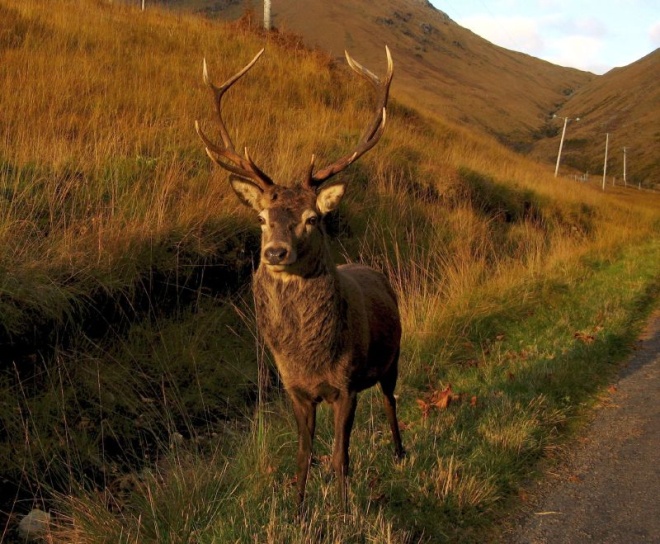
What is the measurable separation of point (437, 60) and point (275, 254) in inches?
5780

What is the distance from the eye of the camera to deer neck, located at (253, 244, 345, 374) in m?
3.44

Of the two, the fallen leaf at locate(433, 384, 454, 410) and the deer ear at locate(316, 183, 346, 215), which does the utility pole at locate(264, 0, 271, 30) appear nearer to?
the fallen leaf at locate(433, 384, 454, 410)

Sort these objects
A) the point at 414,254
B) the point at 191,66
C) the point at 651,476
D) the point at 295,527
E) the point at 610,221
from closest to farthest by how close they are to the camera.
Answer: the point at 295,527 → the point at 651,476 → the point at 414,254 → the point at 191,66 → the point at 610,221

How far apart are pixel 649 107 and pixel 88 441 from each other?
426 feet

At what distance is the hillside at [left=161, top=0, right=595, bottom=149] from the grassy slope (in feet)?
265

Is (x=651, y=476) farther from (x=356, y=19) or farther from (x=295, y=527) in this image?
(x=356, y=19)

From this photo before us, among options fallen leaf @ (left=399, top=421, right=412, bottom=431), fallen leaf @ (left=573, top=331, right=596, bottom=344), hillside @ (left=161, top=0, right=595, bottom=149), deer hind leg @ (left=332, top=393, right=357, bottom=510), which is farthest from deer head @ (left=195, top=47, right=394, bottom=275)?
hillside @ (left=161, top=0, right=595, bottom=149)

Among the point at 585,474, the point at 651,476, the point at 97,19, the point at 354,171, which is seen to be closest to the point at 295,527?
the point at 585,474

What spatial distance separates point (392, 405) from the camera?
4.37 m

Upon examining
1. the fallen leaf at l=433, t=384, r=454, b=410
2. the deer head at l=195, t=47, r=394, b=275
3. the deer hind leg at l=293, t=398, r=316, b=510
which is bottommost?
the fallen leaf at l=433, t=384, r=454, b=410

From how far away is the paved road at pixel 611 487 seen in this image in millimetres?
3471

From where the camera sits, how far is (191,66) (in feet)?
38.7

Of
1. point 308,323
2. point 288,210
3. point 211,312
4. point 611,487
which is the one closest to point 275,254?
point 288,210

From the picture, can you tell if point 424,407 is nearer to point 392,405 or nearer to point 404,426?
point 404,426
